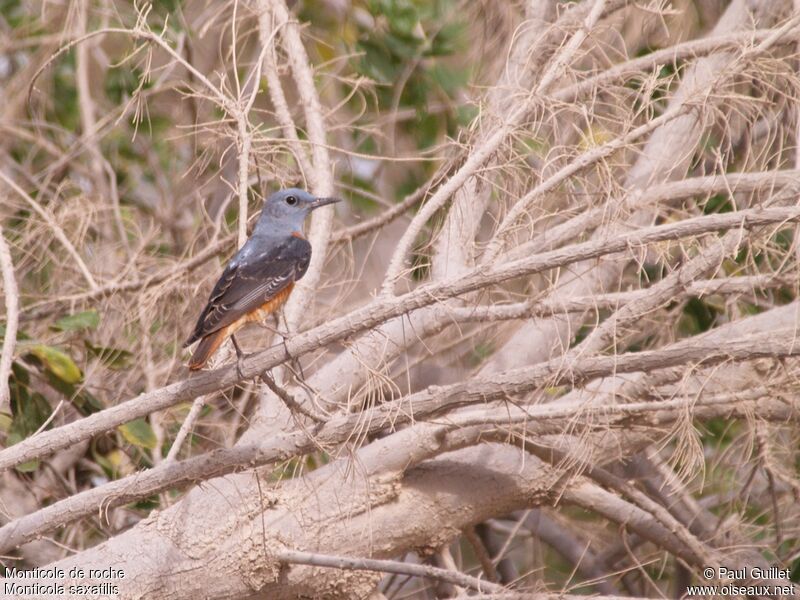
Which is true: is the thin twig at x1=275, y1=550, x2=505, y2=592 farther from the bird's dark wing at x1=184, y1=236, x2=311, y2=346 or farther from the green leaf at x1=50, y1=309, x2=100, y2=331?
the green leaf at x1=50, y1=309, x2=100, y2=331

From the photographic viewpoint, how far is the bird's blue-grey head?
397 centimetres

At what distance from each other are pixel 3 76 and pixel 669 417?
15.4 feet

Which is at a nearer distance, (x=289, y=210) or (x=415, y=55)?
(x=289, y=210)

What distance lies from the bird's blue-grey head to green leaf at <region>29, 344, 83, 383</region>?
2.92 feet

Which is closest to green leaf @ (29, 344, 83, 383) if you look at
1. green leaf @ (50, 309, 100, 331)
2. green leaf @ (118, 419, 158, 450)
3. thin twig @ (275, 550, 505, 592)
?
green leaf @ (50, 309, 100, 331)

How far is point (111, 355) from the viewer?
14.6 ft

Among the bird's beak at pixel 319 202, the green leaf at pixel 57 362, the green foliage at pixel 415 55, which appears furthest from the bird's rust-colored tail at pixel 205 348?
the green foliage at pixel 415 55

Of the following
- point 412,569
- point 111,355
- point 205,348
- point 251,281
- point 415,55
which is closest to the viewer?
point 412,569

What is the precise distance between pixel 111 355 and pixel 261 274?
1184 millimetres

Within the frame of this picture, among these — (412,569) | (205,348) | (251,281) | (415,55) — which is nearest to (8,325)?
(205,348)

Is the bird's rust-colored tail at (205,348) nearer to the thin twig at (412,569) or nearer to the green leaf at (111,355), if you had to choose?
the thin twig at (412,569)

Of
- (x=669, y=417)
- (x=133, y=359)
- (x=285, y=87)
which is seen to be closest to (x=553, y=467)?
(x=669, y=417)

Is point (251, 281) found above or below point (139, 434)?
above

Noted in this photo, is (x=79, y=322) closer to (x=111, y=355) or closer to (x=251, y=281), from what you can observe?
(x=111, y=355)
